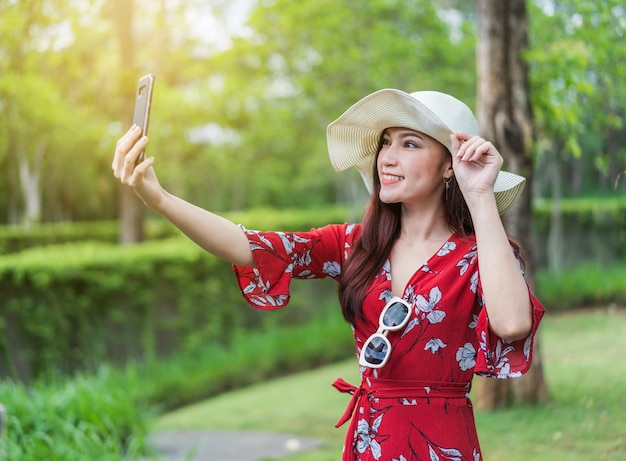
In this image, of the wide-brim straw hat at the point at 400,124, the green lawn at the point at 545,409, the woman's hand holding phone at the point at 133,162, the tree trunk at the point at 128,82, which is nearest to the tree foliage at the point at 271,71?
the tree trunk at the point at 128,82

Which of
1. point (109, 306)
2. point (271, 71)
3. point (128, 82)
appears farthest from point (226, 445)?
point (271, 71)

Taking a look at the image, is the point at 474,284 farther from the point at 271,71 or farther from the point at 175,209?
the point at 271,71

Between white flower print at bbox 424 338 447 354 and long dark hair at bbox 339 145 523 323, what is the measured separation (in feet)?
0.68

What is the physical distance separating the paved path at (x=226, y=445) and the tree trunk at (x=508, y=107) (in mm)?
1312

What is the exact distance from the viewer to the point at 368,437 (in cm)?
224

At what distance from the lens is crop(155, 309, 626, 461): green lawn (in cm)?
460

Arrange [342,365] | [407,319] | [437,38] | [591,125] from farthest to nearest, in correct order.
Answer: [437,38], [342,365], [591,125], [407,319]

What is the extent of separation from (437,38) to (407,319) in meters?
8.42

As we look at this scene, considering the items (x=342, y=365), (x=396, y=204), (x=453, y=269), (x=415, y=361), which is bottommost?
(x=342, y=365)

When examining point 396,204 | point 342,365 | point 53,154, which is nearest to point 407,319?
point 396,204

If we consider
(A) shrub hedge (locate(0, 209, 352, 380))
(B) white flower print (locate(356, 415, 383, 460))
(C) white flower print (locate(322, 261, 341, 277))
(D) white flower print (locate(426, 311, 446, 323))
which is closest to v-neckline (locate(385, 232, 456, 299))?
(D) white flower print (locate(426, 311, 446, 323))

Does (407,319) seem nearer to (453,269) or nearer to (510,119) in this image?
(453,269)

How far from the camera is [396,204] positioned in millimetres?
2439

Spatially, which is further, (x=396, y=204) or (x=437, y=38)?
(x=437, y=38)
